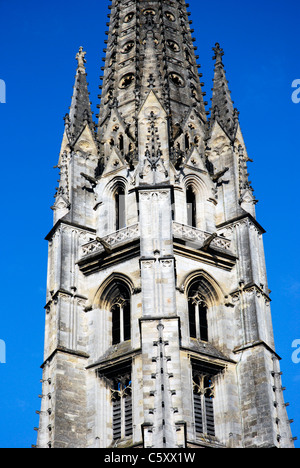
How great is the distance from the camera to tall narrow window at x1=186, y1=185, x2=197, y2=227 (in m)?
61.9

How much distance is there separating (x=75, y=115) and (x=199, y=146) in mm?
6140

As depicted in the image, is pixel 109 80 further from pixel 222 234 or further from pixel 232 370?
pixel 232 370

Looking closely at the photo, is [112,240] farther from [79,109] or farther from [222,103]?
[222,103]

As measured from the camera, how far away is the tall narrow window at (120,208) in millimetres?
61531

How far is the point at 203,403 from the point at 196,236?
25.8 feet

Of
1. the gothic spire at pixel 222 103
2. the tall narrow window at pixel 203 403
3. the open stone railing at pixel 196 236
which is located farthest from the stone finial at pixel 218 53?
the tall narrow window at pixel 203 403

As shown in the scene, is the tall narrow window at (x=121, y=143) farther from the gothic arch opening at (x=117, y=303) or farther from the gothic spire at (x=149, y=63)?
the gothic arch opening at (x=117, y=303)

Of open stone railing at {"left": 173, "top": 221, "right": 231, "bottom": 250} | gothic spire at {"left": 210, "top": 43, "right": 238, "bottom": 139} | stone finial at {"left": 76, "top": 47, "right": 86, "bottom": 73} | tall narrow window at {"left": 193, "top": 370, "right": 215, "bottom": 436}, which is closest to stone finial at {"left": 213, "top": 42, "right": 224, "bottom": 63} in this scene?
gothic spire at {"left": 210, "top": 43, "right": 238, "bottom": 139}

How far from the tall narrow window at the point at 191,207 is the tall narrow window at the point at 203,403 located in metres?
8.12

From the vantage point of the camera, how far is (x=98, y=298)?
58844 mm

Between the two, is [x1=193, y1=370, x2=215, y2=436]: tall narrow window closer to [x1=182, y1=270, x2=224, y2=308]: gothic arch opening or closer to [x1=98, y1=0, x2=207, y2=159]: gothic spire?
[x1=182, y1=270, x2=224, y2=308]: gothic arch opening

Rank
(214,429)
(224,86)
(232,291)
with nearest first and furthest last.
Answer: (214,429) < (232,291) < (224,86)
